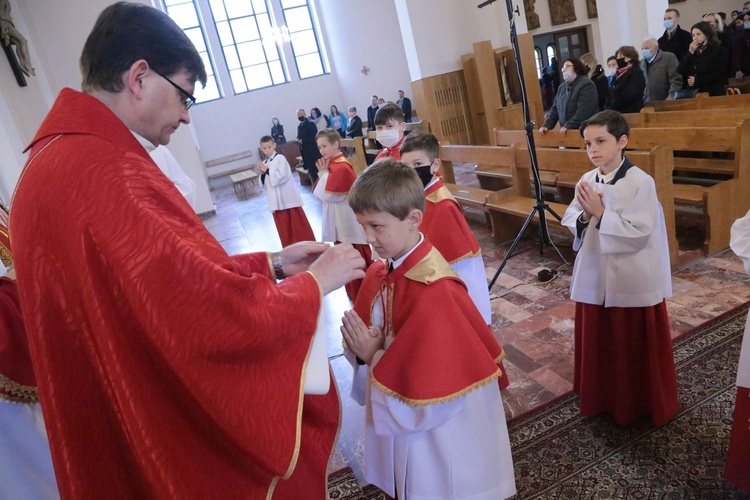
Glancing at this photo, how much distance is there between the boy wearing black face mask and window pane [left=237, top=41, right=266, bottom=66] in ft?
52.6

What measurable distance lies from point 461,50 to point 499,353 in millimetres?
9053

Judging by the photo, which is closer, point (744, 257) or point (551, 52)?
point (744, 257)

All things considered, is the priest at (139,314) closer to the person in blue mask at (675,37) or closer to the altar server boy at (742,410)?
the altar server boy at (742,410)

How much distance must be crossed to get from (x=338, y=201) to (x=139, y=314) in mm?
3548

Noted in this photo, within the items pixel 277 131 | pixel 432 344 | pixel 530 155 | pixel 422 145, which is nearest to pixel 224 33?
pixel 277 131

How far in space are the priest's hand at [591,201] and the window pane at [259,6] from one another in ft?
56.6

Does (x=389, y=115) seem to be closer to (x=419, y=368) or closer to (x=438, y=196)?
(x=438, y=196)

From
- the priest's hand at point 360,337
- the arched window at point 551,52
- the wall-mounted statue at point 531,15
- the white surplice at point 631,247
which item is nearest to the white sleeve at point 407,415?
the priest's hand at point 360,337

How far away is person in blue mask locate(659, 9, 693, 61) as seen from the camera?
6.66 meters

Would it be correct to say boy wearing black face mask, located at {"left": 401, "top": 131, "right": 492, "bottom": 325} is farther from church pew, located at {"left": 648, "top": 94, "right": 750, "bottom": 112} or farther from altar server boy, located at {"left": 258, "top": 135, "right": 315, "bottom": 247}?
church pew, located at {"left": 648, "top": 94, "right": 750, "bottom": 112}

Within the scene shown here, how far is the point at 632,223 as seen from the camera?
2.09 metres

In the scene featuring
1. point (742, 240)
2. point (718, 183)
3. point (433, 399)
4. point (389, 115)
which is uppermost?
point (389, 115)

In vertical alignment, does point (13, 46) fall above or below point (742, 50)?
above

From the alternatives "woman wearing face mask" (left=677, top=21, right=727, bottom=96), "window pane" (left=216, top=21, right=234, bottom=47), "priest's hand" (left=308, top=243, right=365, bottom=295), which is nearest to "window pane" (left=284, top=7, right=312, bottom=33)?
"window pane" (left=216, top=21, right=234, bottom=47)
